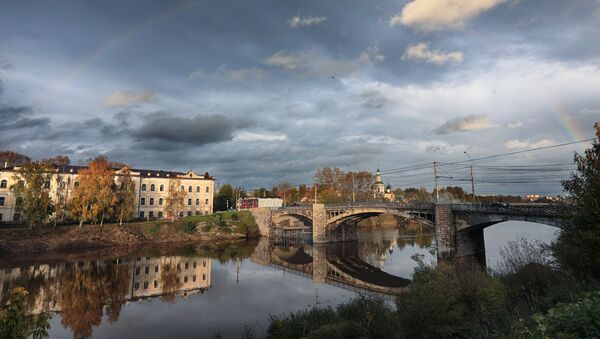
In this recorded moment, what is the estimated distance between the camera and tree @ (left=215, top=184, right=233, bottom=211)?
11525cm

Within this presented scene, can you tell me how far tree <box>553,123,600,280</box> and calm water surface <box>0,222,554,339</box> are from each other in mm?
11352

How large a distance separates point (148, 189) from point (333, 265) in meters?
60.0

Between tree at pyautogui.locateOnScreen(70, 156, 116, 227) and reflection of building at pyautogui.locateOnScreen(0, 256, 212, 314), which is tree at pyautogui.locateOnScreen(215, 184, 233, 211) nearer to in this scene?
tree at pyautogui.locateOnScreen(70, 156, 116, 227)

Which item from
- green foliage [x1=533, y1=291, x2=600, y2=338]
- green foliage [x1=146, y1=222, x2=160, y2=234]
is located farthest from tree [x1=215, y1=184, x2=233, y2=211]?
green foliage [x1=533, y1=291, x2=600, y2=338]

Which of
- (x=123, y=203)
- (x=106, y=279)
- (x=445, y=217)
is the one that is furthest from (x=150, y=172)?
(x=445, y=217)

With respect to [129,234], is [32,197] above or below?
above

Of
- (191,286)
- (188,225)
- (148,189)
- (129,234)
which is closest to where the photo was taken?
(191,286)

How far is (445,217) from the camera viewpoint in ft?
134

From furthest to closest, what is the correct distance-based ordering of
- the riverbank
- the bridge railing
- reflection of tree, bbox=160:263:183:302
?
the riverbank → the bridge railing → reflection of tree, bbox=160:263:183:302

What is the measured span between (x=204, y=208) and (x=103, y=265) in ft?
162

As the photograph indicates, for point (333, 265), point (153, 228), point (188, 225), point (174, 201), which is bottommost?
point (333, 265)

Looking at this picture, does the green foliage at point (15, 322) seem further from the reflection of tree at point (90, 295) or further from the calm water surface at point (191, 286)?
the reflection of tree at point (90, 295)

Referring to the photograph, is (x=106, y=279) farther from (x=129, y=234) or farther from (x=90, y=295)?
(x=129, y=234)

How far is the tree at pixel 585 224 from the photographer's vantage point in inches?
459
